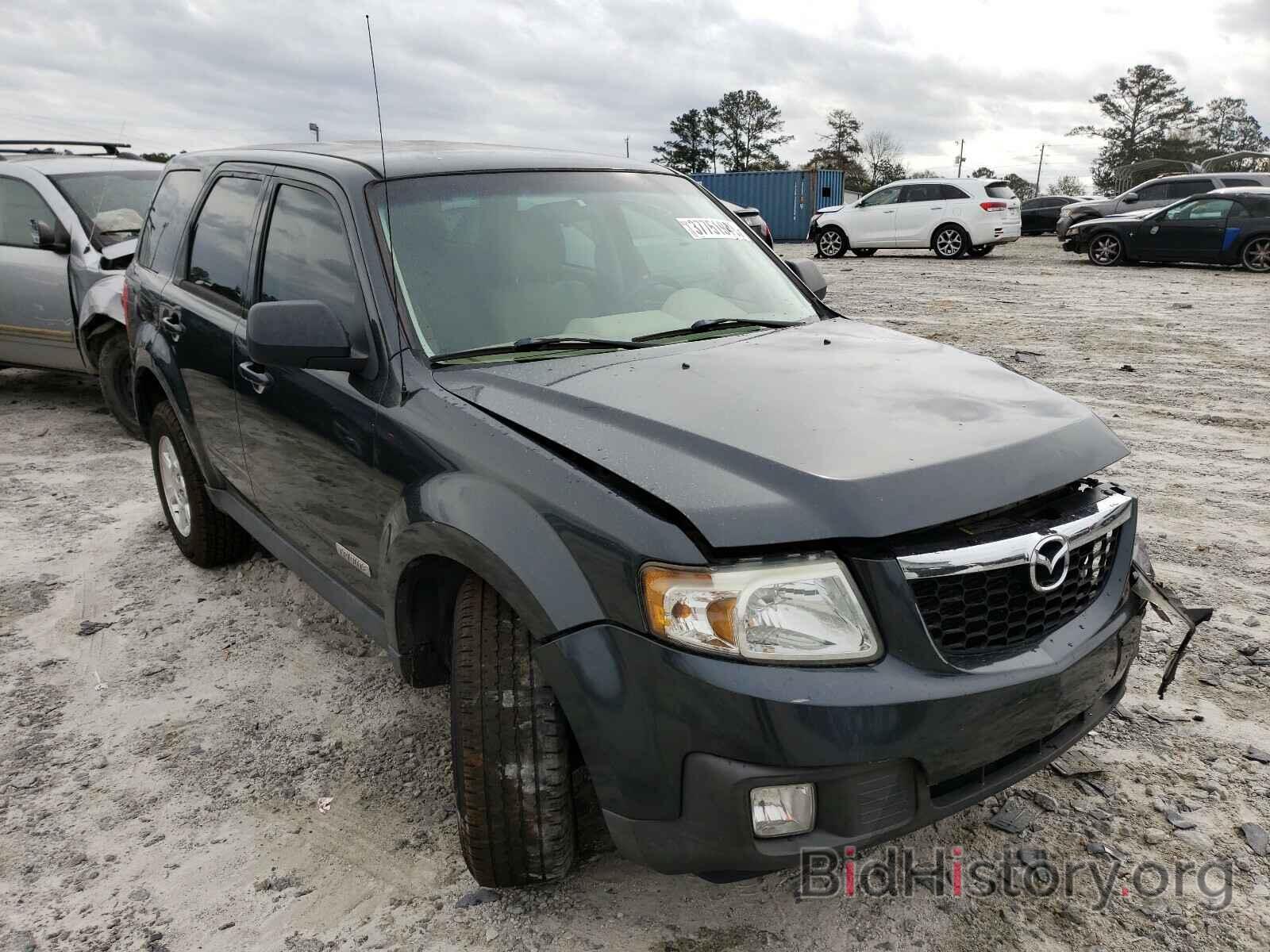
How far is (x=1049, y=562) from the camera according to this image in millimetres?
1927

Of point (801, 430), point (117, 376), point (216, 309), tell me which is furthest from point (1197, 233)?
point (801, 430)

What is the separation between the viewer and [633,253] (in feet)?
9.89

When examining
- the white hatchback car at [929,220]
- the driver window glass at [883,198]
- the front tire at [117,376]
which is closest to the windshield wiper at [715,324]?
the front tire at [117,376]

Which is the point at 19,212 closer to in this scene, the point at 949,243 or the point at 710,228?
the point at 710,228

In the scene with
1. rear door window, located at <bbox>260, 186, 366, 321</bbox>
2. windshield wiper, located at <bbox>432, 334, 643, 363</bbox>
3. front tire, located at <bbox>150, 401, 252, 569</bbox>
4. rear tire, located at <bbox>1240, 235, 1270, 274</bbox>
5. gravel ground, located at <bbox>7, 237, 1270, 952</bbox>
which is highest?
rear door window, located at <bbox>260, 186, 366, 321</bbox>

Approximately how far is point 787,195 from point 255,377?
2970cm

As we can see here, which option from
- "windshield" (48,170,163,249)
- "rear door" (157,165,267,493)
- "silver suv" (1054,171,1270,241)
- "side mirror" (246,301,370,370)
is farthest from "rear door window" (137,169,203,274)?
"silver suv" (1054,171,1270,241)

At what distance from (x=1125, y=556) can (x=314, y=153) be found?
2.72 metres

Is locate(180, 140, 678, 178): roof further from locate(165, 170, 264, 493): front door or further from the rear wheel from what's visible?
the rear wheel

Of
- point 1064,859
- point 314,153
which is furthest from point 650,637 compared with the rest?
point 314,153

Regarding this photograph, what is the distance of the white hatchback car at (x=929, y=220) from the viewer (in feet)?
62.0

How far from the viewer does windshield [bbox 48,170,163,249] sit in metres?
6.75

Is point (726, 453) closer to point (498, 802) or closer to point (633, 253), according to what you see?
point (498, 802)

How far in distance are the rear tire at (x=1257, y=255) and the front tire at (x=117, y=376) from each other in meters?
16.8
